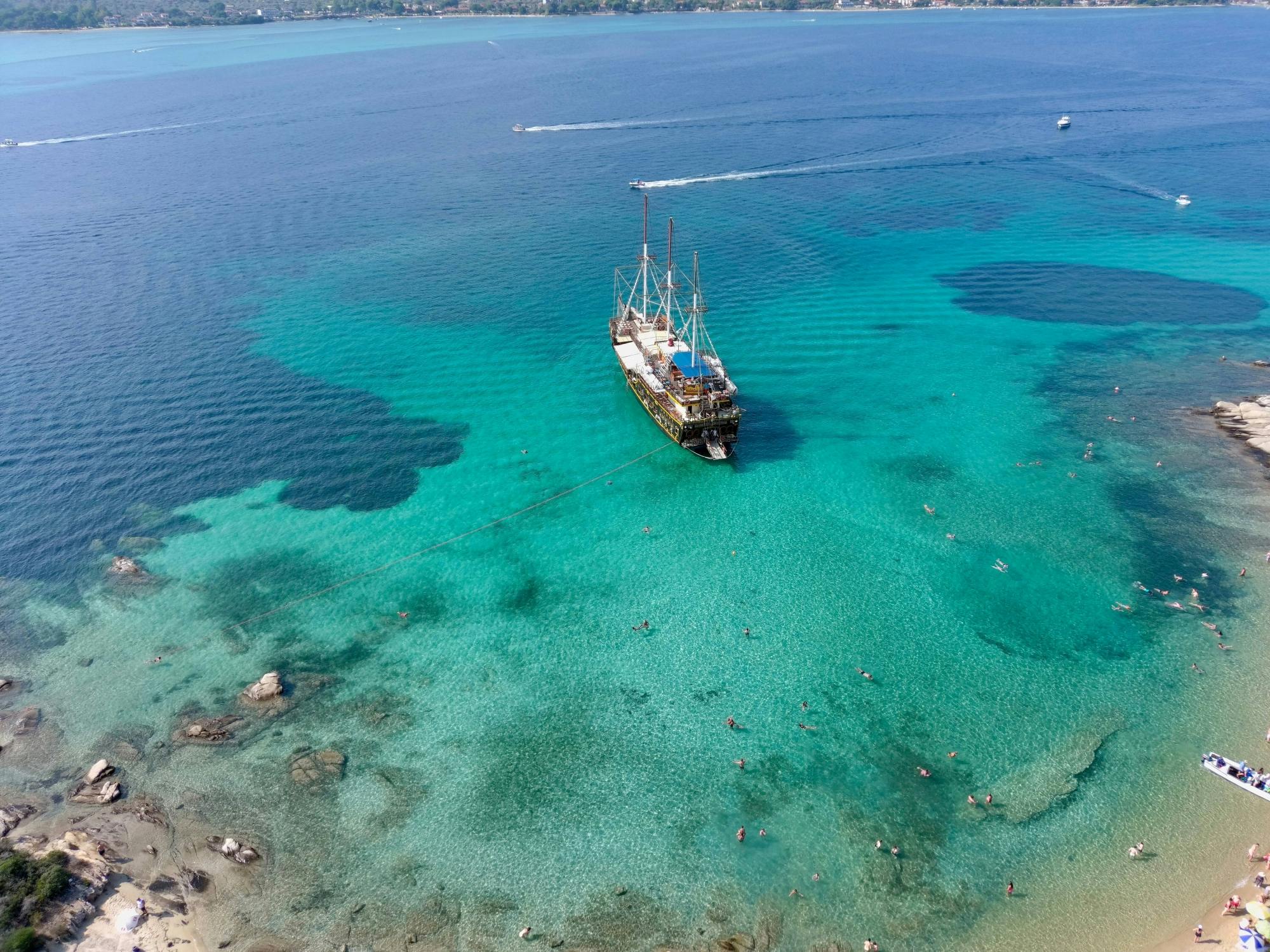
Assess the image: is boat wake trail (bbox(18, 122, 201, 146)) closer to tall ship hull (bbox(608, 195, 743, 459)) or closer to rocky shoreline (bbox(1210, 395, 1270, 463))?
tall ship hull (bbox(608, 195, 743, 459))

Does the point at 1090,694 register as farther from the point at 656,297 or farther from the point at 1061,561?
the point at 656,297

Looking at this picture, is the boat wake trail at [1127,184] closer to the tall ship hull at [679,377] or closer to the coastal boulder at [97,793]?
the tall ship hull at [679,377]

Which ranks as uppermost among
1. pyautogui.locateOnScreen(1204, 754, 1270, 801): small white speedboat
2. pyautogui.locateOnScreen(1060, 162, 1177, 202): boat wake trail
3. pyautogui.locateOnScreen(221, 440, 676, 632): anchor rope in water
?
pyautogui.locateOnScreen(1060, 162, 1177, 202): boat wake trail

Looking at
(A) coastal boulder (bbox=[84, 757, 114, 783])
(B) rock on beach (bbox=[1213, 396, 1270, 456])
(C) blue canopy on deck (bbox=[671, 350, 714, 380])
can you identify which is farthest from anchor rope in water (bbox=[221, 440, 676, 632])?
(B) rock on beach (bbox=[1213, 396, 1270, 456])

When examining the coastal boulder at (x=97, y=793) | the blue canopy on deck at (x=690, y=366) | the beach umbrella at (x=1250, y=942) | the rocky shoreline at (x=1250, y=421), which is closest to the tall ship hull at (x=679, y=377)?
the blue canopy on deck at (x=690, y=366)

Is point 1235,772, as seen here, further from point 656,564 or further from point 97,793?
point 97,793

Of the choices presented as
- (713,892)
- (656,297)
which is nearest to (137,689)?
(713,892)
